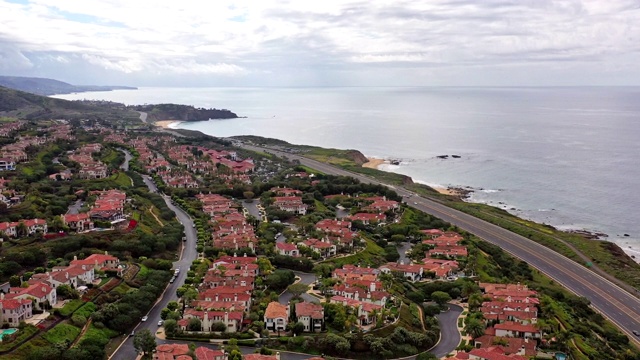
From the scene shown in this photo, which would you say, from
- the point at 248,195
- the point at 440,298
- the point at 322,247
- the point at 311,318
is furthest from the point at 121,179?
the point at 440,298

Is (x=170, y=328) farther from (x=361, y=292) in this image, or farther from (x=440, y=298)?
(x=440, y=298)

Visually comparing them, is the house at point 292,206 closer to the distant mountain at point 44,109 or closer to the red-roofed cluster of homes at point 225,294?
the red-roofed cluster of homes at point 225,294

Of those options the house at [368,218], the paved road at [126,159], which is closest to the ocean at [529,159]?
the house at [368,218]

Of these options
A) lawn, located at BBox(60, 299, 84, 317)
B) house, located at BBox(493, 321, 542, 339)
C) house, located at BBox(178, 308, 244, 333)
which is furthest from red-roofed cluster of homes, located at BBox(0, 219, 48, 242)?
house, located at BBox(493, 321, 542, 339)

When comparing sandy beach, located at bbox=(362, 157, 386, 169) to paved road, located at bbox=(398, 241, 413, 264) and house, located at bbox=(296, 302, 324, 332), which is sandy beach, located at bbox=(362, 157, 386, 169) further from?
house, located at bbox=(296, 302, 324, 332)

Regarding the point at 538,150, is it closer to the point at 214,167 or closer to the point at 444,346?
the point at 214,167

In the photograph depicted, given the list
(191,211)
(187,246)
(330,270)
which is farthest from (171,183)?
(330,270)
